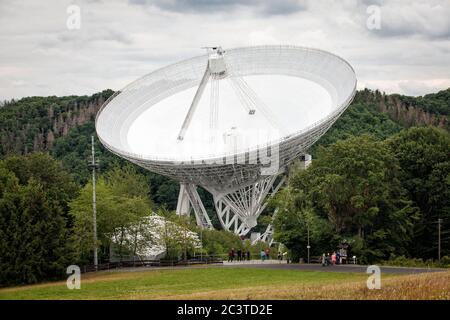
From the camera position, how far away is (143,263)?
5572 centimetres

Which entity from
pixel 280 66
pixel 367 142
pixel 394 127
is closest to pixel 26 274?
pixel 367 142

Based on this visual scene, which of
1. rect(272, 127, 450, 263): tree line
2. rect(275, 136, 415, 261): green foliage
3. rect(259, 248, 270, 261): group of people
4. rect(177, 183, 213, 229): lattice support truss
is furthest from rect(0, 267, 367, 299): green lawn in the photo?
rect(177, 183, 213, 229): lattice support truss

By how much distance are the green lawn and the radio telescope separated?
1866 cm

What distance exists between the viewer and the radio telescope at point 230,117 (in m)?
64.3

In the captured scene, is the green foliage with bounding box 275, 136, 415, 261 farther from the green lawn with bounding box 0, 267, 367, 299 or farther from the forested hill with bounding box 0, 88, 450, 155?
the forested hill with bounding box 0, 88, 450, 155

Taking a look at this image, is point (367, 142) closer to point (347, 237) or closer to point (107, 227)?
point (347, 237)

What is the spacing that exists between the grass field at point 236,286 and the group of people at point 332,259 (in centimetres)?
365

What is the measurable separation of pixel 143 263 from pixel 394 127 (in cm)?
8263

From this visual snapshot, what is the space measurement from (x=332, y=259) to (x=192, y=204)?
3107 centimetres

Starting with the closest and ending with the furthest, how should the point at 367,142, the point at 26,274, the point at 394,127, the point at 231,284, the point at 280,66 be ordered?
the point at 231,284 → the point at 26,274 → the point at 367,142 → the point at 280,66 → the point at 394,127

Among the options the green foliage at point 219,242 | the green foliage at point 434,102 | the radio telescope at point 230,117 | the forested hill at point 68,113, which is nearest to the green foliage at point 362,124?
the forested hill at point 68,113

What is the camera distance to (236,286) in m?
35.4
